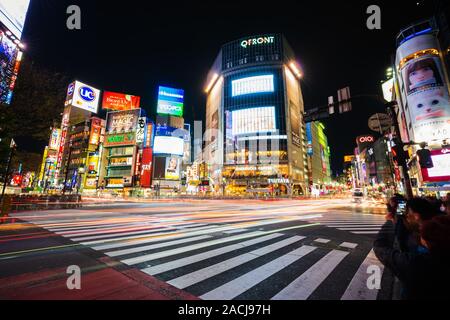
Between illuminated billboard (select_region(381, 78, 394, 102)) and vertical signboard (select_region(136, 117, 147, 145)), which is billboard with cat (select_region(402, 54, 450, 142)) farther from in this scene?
vertical signboard (select_region(136, 117, 147, 145))

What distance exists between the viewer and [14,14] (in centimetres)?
1650

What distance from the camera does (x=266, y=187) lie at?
224ft

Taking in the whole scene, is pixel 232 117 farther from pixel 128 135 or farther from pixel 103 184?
pixel 103 184

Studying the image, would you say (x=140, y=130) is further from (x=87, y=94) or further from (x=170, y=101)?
(x=87, y=94)

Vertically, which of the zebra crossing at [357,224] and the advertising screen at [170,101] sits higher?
the advertising screen at [170,101]

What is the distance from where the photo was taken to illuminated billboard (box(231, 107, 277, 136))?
73.5 meters

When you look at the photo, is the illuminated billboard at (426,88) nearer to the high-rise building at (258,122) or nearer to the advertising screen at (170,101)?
the high-rise building at (258,122)

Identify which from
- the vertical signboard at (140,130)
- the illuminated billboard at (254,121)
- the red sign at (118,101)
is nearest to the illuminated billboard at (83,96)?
the red sign at (118,101)

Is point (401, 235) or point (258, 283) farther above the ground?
point (401, 235)

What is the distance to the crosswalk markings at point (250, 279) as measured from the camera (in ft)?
11.0

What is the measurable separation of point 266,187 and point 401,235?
67.2 m

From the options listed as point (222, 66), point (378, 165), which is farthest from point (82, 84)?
point (378, 165)

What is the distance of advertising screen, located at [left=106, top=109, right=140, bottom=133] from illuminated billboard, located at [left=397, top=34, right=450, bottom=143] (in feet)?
244

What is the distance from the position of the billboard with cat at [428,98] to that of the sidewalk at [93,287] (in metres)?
37.6
